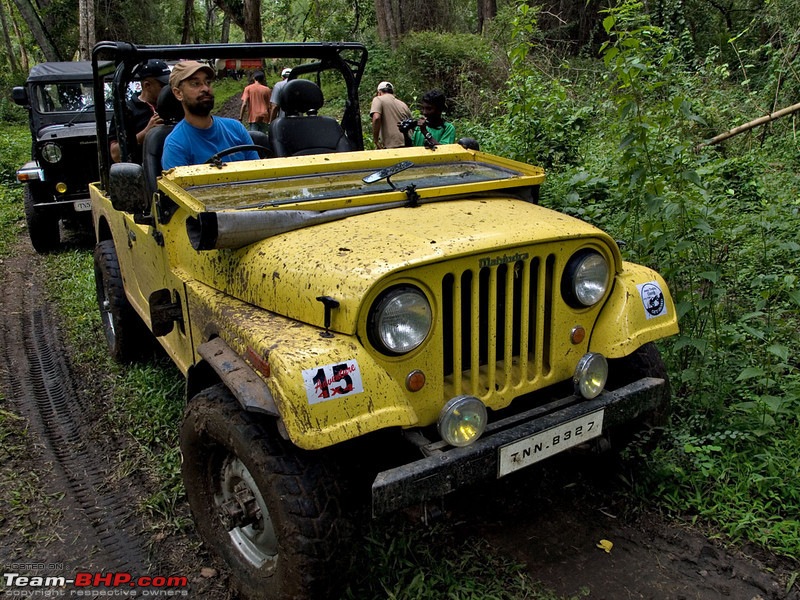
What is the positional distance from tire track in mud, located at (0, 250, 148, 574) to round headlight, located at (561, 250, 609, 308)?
2224 mm

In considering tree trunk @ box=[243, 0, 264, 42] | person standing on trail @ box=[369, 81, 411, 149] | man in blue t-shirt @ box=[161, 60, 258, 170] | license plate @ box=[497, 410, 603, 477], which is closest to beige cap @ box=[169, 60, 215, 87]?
man in blue t-shirt @ box=[161, 60, 258, 170]

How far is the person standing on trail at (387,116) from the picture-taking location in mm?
8297

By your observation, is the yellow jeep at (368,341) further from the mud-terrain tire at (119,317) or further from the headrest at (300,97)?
the mud-terrain tire at (119,317)

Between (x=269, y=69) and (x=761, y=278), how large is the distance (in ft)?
88.8

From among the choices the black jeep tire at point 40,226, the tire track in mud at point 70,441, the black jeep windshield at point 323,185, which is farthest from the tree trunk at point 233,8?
the black jeep windshield at point 323,185

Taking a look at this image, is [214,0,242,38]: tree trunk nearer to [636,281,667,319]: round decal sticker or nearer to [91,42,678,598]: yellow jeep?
[91,42,678,598]: yellow jeep

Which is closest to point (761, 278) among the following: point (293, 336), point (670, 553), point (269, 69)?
point (670, 553)

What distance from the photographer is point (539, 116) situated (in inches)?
254

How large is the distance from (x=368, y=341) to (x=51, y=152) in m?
7.16

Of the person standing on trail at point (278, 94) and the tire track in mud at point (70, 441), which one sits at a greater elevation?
the person standing on trail at point (278, 94)

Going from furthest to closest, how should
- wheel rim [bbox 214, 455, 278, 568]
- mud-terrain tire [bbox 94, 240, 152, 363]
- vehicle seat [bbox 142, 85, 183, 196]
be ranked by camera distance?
mud-terrain tire [bbox 94, 240, 152, 363] → vehicle seat [bbox 142, 85, 183, 196] → wheel rim [bbox 214, 455, 278, 568]

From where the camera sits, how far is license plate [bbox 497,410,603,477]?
2.39 m

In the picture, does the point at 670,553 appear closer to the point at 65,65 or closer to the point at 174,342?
the point at 174,342

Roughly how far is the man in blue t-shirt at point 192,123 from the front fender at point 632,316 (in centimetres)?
246
